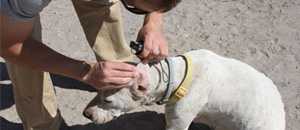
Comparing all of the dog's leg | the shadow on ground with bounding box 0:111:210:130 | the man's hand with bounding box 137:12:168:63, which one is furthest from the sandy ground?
the man's hand with bounding box 137:12:168:63

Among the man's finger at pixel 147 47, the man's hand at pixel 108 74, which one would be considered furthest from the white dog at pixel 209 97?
the man's hand at pixel 108 74

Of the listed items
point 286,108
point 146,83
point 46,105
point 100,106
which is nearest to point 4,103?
point 46,105

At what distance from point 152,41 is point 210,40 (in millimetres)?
1446

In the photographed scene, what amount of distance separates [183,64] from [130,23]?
4.80ft

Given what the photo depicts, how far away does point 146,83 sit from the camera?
9.27 ft

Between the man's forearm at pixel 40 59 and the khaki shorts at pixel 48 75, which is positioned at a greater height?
the man's forearm at pixel 40 59

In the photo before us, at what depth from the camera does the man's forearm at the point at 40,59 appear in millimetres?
2396

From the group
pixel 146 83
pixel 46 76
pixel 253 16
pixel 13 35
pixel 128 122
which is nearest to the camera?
pixel 13 35

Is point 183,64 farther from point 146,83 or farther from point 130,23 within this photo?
point 130,23

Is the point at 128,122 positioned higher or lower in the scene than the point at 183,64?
lower

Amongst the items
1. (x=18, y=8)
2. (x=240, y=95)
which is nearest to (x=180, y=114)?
(x=240, y=95)

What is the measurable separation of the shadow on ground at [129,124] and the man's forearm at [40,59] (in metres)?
1.20

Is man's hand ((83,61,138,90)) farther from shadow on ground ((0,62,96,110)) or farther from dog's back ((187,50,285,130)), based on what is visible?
shadow on ground ((0,62,96,110))

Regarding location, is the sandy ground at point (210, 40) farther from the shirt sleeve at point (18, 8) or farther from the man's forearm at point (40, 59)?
the shirt sleeve at point (18, 8)
